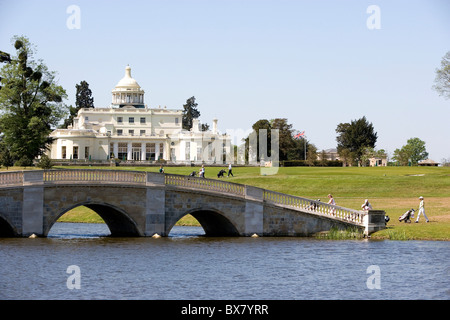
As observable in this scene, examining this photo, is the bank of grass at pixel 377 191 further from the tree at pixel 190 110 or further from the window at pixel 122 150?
the tree at pixel 190 110

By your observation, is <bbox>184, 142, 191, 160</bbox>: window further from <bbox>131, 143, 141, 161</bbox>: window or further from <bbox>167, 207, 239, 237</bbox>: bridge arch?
<bbox>167, 207, 239, 237</bbox>: bridge arch

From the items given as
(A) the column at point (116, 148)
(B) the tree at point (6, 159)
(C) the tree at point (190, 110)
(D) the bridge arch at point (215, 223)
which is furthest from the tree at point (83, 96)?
(D) the bridge arch at point (215, 223)

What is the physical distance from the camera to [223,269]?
131 ft

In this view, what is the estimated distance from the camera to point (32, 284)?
113ft

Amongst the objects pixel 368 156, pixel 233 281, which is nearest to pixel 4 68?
pixel 233 281

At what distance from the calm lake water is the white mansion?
86304mm

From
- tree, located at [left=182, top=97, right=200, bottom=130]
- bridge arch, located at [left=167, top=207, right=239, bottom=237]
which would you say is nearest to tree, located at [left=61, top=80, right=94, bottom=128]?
tree, located at [left=182, top=97, right=200, bottom=130]

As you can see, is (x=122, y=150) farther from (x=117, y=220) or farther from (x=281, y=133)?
(x=117, y=220)

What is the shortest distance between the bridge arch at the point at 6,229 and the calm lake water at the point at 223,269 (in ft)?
3.59

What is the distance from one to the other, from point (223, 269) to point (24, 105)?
178 ft

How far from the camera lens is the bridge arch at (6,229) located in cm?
4810

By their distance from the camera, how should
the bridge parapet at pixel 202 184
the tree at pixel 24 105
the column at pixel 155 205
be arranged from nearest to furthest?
the column at pixel 155 205
the bridge parapet at pixel 202 184
the tree at pixel 24 105
